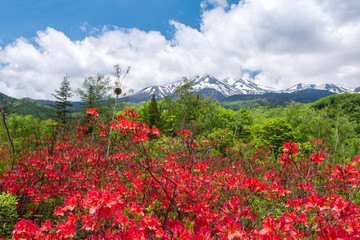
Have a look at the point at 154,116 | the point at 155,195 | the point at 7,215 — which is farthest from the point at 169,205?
the point at 154,116

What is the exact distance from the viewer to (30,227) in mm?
1936

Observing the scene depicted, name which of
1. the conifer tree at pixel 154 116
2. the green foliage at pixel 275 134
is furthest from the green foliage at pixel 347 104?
the conifer tree at pixel 154 116

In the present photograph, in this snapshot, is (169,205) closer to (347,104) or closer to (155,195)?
(155,195)

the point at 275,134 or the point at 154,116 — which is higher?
the point at 154,116

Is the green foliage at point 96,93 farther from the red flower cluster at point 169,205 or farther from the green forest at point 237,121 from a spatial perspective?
the red flower cluster at point 169,205

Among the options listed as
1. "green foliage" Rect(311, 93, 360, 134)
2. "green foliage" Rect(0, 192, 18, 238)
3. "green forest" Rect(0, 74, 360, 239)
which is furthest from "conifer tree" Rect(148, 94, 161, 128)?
"green foliage" Rect(311, 93, 360, 134)

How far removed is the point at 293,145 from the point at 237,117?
34802mm

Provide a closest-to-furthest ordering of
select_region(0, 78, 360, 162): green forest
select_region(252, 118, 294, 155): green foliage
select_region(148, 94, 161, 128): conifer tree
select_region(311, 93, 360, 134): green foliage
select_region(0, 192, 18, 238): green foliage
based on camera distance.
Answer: select_region(0, 192, 18, 238): green foliage
select_region(252, 118, 294, 155): green foliage
select_region(0, 78, 360, 162): green forest
select_region(148, 94, 161, 128): conifer tree
select_region(311, 93, 360, 134): green foliage

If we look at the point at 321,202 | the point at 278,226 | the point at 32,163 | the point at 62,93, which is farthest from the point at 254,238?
the point at 62,93

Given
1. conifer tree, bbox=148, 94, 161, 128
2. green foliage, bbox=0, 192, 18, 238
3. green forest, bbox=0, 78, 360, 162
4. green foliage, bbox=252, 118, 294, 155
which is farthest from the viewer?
conifer tree, bbox=148, 94, 161, 128

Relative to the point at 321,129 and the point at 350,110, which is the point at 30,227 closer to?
the point at 321,129

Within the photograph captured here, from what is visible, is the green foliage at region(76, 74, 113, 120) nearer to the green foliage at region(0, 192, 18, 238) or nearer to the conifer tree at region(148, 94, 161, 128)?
the conifer tree at region(148, 94, 161, 128)

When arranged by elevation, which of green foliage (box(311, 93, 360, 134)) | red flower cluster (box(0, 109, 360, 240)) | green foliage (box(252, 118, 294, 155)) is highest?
green foliage (box(311, 93, 360, 134))

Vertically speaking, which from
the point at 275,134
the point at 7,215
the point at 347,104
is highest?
the point at 347,104
